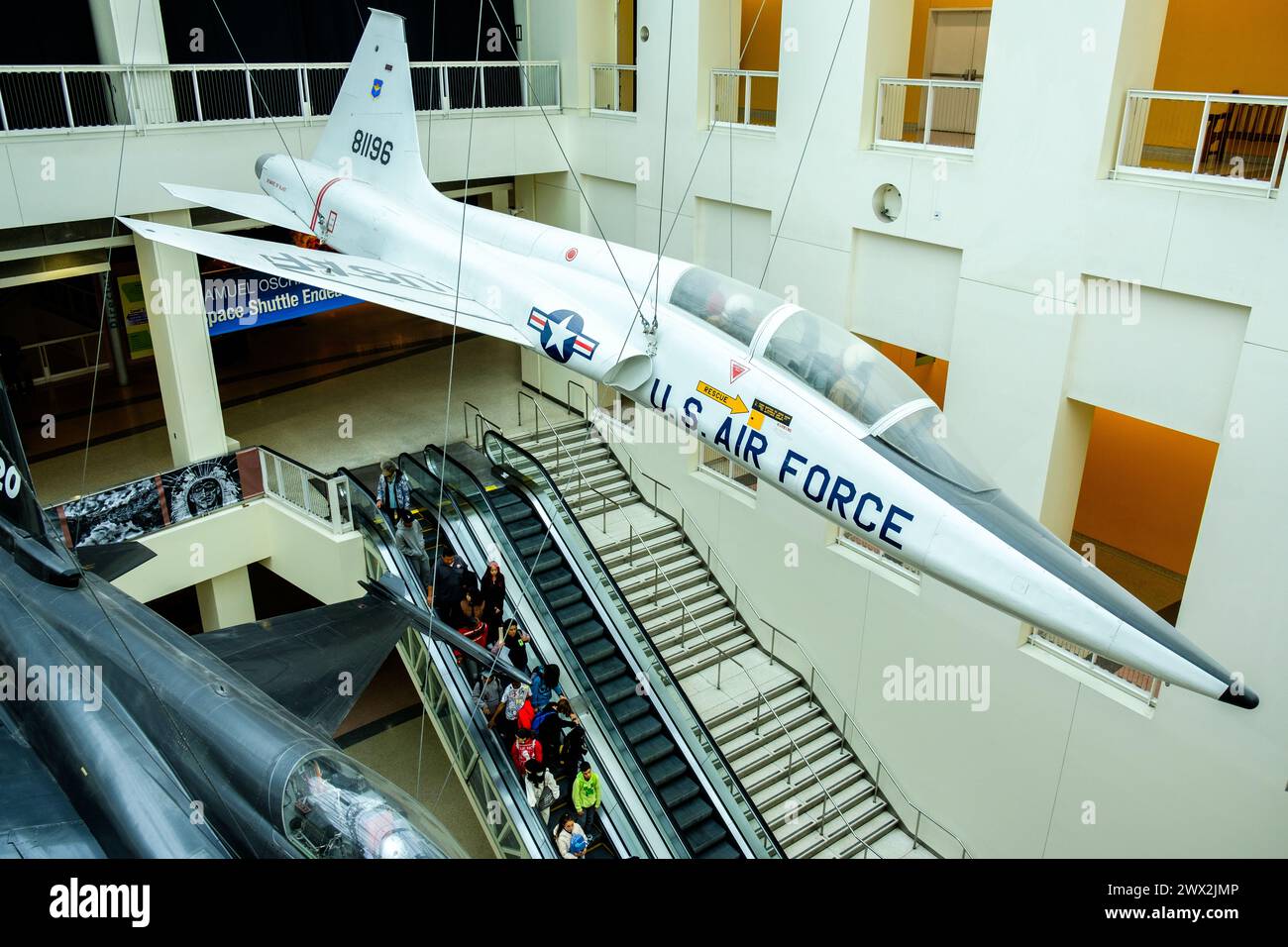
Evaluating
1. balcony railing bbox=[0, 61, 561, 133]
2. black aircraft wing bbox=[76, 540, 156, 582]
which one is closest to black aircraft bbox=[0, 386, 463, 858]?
black aircraft wing bbox=[76, 540, 156, 582]

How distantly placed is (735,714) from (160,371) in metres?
9.59

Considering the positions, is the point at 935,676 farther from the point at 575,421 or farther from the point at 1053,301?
the point at 575,421

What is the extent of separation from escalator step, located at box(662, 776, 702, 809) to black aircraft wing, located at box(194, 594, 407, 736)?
354 centimetres

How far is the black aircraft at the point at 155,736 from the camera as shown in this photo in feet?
20.9

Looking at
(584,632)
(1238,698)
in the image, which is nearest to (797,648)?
(584,632)

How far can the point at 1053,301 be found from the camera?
33.5 feet

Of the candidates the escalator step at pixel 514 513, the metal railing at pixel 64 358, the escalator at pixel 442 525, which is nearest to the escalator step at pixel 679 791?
the escalator at pixel 442 525

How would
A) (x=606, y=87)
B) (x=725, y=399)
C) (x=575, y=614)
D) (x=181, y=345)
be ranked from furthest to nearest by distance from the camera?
(x=606, y=87) → (x=181, y=345) → (x=575, y=614) → (x=725, y=399)

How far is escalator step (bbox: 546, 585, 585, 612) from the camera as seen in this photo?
1211 centimetres

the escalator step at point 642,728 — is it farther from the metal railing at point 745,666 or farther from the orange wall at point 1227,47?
the orange wall at point 1227,47

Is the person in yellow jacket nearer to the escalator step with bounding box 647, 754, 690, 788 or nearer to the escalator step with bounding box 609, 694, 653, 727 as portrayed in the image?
the escalator step with bounding box 647, 754, 690, 788

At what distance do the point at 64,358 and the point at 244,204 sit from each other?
943 centimetres

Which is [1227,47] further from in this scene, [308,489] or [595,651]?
[308,489]

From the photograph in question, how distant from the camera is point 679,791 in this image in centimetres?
1098
